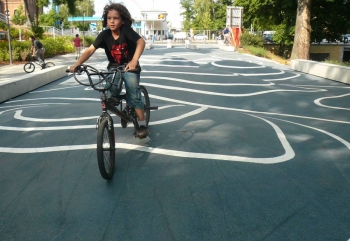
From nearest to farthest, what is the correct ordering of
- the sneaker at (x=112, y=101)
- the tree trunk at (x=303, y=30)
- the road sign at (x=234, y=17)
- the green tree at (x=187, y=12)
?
1. the sneaker at (x=112, y=101)
2. the tree trunk at (x=303, y=30)
3. the road sign at (x=234, y=17)
4. the green tree at (x=187, y=12)

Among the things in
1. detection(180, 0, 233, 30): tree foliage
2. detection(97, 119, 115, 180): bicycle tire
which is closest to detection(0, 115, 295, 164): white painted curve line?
detection(97, 119, 115, 180): bicycle tire

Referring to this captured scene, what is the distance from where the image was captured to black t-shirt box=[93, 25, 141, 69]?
4.90 meters

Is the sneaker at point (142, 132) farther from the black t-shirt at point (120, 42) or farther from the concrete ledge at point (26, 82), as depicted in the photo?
the concrete ledge at point (26, 82)

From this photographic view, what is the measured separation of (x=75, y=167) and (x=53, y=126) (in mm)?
2480

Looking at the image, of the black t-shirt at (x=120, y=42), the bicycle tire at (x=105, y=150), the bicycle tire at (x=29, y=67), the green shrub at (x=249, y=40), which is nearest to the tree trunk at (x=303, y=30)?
the green shrub at (x=249, y=40)

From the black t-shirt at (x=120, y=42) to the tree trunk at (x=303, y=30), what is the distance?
1940cm

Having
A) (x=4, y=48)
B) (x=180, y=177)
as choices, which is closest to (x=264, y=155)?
(x=180, y=177)

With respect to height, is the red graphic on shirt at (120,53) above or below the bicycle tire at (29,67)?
above

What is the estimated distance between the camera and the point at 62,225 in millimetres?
3357

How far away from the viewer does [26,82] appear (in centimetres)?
1277

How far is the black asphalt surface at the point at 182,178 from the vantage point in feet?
10.9

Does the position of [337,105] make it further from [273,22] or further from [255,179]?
[273,22]

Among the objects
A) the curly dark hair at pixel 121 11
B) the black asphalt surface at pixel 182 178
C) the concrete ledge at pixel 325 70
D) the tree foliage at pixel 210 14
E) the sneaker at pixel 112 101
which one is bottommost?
the black asphalt surface at pixel 182 178

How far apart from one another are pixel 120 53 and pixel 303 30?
66.0ft
